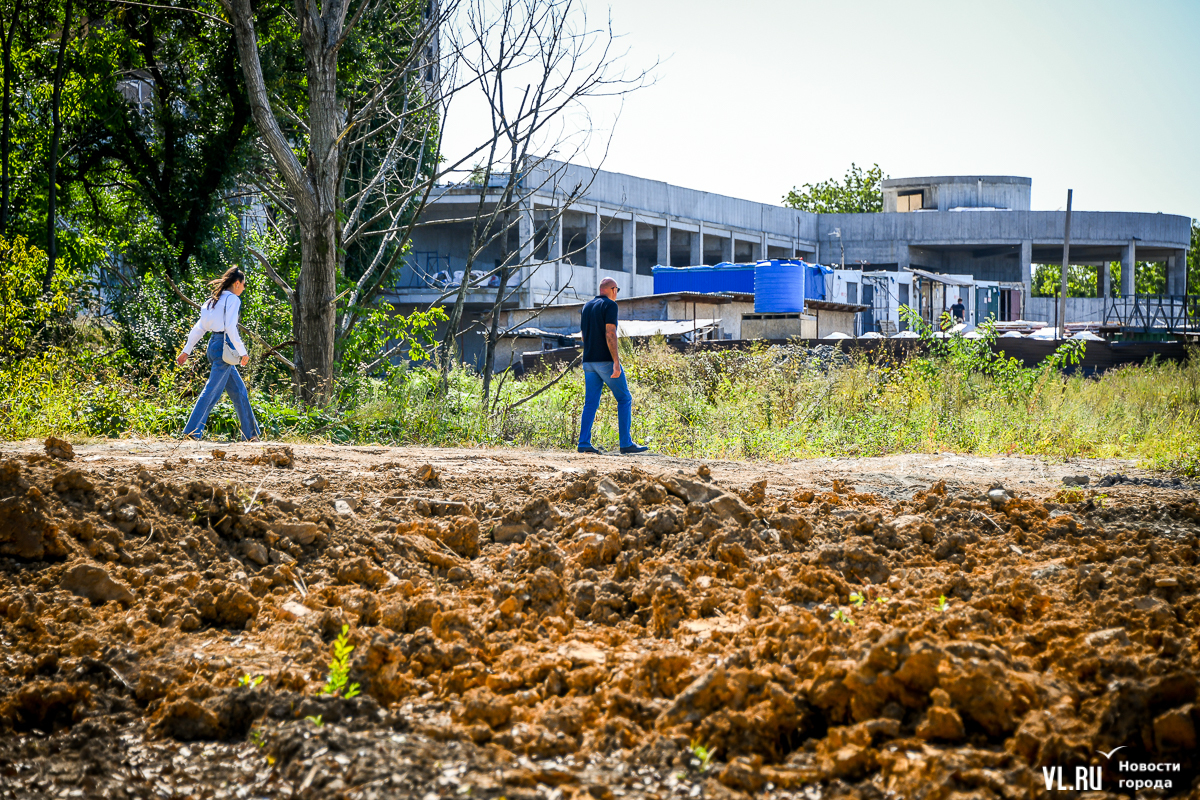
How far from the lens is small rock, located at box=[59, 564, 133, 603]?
3826mm

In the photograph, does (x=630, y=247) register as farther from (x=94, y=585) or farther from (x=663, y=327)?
(x=94, y=585)

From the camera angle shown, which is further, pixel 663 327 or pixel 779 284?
pixel 779 284

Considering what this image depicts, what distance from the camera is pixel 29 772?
2752 millimetres

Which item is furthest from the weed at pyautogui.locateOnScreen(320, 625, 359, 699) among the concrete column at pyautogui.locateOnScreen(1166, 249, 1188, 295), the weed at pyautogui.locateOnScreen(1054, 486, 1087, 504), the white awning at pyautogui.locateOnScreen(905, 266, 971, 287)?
the concrete column at pyautogui.locateOnScreen(1166, 249, 1188, 295)

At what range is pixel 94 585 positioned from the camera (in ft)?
12.6

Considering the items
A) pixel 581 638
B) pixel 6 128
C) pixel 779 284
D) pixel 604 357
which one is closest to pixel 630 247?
pixel 779 284

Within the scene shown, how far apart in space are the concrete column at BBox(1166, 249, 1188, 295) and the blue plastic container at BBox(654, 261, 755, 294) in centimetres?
3189

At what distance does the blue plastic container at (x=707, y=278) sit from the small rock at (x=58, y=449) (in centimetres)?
2872

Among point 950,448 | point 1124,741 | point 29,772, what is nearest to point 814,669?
point 1124,741

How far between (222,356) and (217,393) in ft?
1.25

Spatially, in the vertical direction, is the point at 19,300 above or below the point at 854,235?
below

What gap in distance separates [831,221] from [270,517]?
46460mm

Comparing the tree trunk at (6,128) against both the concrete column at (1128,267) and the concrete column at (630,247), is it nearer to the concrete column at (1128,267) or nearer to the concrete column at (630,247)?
the concrete column at (630,247)

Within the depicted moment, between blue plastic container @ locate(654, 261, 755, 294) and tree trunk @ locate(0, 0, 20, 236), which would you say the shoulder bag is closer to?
tree trunk @ locate(0, 0, 20, 236)
